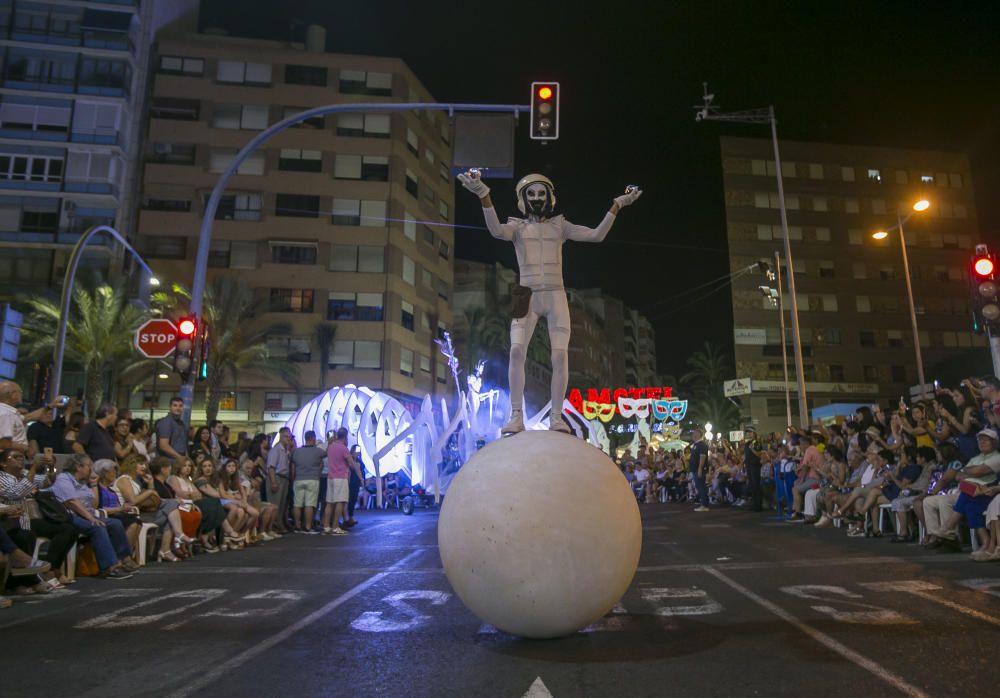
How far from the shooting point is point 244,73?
164 feet

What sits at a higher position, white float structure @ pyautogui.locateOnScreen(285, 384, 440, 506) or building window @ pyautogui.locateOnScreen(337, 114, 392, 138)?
building window @ pyautogui.locateOnScreen(337, 114, 392, 138)

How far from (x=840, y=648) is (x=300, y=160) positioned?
5099 centimetres

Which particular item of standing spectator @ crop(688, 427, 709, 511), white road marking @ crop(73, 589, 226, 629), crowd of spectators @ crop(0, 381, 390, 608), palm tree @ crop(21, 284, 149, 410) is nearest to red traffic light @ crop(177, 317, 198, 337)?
crowd of spectators @ crop(0, 381, 390, 608)

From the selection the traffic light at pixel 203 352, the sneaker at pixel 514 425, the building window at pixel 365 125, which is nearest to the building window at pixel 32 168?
the building window at pixel 365 125

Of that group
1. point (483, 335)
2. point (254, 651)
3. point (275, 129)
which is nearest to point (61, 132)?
point (483, 335)

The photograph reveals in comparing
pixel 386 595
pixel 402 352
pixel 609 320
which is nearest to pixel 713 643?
pixel 386 595

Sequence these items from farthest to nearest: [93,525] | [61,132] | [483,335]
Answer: [483,335] < [61,132] < [93,525]

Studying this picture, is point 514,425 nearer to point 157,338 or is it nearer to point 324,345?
point 157,338

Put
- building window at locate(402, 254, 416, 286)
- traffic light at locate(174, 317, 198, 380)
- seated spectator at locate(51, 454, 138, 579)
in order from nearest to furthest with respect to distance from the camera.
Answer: seated spectator at locate(51, 454, 138, 579) < traffic light at locate(174, 317, 198, 380) < building window at locate(402, 254, 416, 286)

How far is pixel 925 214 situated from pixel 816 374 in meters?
19.4

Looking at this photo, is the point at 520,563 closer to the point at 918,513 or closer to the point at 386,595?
the point at 386,595

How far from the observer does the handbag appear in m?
8.52

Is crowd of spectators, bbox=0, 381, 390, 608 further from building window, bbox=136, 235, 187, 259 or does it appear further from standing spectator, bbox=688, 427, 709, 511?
building window, bbox=136, 235, 187, 259

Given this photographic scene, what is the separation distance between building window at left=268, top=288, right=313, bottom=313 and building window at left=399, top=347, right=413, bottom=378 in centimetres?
723
